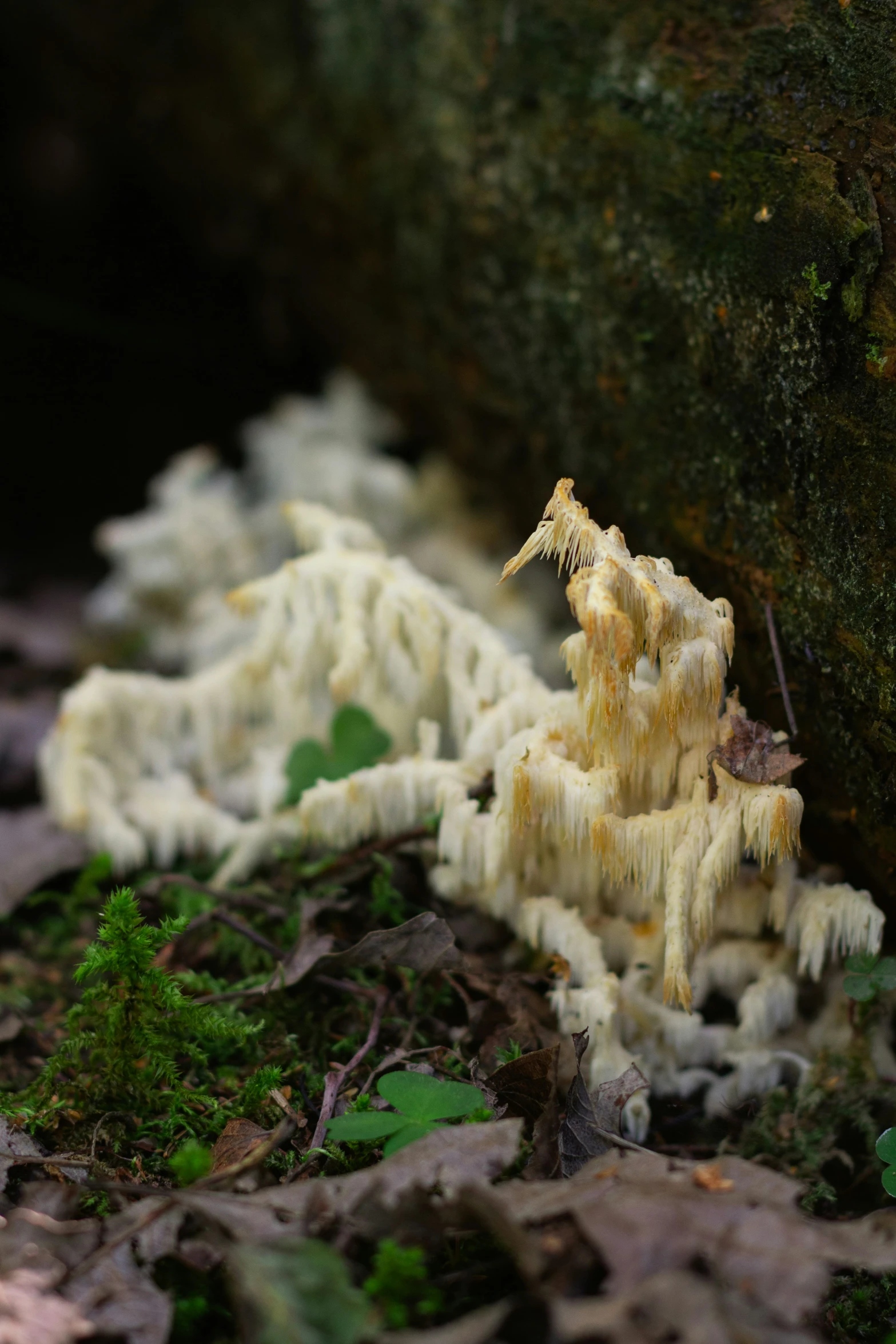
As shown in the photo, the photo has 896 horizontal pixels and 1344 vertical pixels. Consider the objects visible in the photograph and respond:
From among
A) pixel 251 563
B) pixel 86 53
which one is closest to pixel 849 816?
pixel 251 563

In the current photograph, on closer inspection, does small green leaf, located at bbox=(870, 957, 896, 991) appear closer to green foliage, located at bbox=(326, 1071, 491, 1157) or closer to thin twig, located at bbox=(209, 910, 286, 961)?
green foliage, located at bbox=(326, 1071, 491, 1157)

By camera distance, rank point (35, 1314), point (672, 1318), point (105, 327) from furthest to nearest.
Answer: point (105, 327)
point (35, 1314)
point (672, 1318)

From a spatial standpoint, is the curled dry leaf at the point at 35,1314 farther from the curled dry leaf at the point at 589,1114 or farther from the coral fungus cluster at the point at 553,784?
the coral fungus cluster at the point at 553,784

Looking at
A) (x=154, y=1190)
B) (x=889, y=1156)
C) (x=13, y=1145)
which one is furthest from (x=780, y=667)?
(x=13, y=1145)

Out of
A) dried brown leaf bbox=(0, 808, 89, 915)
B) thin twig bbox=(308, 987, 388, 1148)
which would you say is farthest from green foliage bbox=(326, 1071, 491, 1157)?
dried brown leaf bbox=(0, 808, 89, 915)

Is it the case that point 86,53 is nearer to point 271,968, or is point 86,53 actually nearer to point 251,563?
point 251,563

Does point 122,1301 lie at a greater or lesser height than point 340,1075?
lesser

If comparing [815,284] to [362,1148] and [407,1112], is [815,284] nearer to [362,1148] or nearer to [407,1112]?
[407,1112]
